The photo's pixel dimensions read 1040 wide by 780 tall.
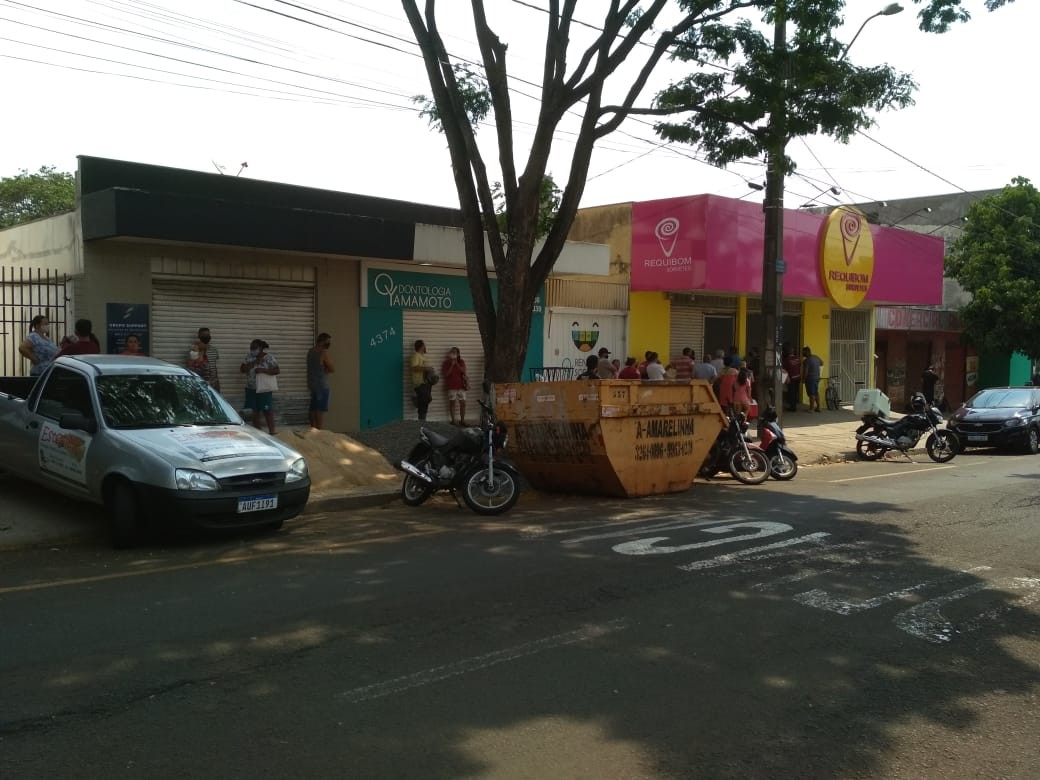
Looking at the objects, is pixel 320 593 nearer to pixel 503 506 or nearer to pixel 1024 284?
pixel 503 506

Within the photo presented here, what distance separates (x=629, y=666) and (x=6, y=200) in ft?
144

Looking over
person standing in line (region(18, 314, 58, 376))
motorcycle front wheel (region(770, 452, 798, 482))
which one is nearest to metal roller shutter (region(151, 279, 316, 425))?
person standing in line (region(18, 314, 58, 376))

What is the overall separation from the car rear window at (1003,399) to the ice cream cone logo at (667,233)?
24.4 ft

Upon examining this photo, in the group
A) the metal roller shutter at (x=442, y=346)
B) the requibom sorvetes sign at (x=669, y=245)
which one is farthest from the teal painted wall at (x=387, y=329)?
the requibom sorvetes sign at (x=669, y=245)

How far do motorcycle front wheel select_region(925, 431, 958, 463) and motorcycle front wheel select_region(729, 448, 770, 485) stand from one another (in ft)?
17.9

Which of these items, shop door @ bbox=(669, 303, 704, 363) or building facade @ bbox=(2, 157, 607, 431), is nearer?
building facade @ bbox=(2, 157, 607, 431)

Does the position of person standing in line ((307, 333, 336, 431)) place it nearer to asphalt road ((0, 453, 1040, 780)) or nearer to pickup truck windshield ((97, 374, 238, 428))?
pickup truck windshield ((97, 374, 238, 428))

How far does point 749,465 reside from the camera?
44.4ft

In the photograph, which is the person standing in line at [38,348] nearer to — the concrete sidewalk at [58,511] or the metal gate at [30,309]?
the metal gate at [30,309]

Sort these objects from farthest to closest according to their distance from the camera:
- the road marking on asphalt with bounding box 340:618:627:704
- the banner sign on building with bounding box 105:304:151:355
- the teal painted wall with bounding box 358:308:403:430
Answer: the teal painted wall with bounding box 358:308:403:430 → the banner sign on building with bounding box 105:304:151:355 → the road marking on asphalt with bounding box 340:618:627:704

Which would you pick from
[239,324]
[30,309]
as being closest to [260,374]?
[239,324]

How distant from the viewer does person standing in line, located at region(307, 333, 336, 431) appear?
15727 mm

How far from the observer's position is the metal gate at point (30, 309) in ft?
45.9

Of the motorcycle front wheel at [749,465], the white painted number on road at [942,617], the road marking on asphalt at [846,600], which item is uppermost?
the motorcycle front wheel at [749,465]
